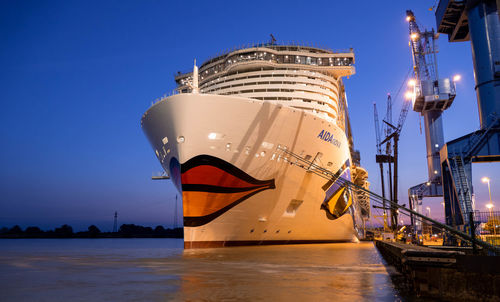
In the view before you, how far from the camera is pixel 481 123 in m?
22.2

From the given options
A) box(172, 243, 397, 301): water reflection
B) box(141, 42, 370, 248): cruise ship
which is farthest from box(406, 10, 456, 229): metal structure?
box(172, 243, 397, 301): water reflection

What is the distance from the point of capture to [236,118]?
570 inches

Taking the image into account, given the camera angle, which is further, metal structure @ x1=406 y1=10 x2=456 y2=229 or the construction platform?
metal structure @ x1=406 y1=10 x2=456 y2=229

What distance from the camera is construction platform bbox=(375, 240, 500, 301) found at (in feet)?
15.0

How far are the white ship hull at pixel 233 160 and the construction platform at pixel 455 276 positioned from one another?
1009cm

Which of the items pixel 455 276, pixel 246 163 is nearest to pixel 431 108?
pixel 246 163

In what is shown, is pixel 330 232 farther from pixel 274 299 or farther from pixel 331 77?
pixel 274 299

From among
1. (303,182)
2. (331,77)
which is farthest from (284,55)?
(303,182)

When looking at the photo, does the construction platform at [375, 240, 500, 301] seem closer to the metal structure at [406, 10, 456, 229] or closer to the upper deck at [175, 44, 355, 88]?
the upper deck at [175, 44, 355, 88]

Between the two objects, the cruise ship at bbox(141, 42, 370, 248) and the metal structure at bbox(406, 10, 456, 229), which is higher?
the metal structure at bbox(406, 10, 456, 229)

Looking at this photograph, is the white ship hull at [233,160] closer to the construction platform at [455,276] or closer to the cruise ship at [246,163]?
the cruise ship at [246,163]

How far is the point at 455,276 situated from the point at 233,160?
10.6m

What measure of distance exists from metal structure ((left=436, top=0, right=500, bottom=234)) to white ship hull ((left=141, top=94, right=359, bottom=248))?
917cm

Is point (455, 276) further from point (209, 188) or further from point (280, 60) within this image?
point (280, 60)
